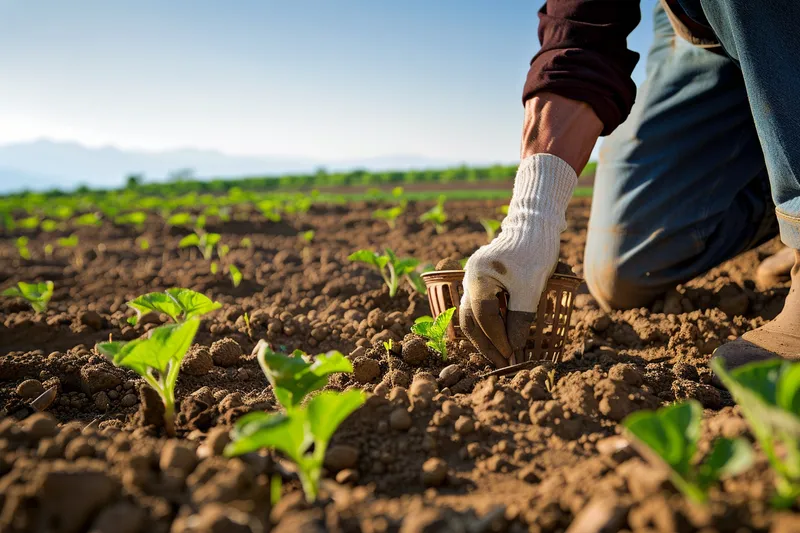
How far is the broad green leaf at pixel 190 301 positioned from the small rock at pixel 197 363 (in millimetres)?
230

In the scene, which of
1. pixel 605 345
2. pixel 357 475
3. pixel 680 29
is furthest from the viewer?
pixel 680 29

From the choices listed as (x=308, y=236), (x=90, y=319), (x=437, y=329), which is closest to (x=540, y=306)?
(x=437, y=329)

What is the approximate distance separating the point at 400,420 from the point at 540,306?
2.72 feet

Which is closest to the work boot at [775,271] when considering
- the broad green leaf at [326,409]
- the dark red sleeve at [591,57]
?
the dark red sleeve at [591,57]

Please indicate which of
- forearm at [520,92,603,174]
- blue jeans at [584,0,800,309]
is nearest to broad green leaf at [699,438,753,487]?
forearm at [520,92,603,174]

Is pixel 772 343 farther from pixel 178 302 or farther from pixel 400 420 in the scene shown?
pixel 178 302

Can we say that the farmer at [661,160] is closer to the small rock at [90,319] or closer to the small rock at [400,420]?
the small rock at [400,420]

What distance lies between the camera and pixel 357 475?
1.43 metres

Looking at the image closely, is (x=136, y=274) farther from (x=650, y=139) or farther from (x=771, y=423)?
(x=771, y=423)

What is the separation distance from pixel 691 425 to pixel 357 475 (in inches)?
27.7

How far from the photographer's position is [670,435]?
1055 mm

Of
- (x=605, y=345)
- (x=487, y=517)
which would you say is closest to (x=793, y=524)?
(x=487, y=517)

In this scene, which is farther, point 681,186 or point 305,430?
point 681,186

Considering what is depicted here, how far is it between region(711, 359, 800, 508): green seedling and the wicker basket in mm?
1151
